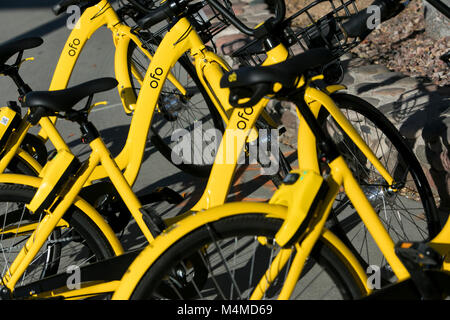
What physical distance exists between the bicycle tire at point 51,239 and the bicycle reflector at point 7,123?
1.11 feet

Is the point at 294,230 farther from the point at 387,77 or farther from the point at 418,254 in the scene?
the point at 387,77

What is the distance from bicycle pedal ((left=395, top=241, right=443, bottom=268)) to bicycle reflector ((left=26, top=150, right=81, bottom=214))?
1.42 metres

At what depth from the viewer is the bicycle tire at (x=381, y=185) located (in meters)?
2.84

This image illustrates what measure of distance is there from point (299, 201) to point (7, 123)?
1.85 metres

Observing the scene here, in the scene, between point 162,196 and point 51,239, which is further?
point 162,196

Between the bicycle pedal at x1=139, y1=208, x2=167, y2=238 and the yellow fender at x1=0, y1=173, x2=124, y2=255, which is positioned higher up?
the yellow fender at x1=0, y1=173, x2=124, y2=255

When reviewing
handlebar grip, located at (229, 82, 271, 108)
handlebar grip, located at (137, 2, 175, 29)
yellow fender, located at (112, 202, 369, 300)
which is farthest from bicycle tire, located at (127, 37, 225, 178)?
yellow fender, located at (112, 202, 369, 300)

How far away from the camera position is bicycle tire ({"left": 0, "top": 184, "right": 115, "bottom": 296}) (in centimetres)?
272

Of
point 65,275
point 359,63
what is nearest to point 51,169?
point 65,275

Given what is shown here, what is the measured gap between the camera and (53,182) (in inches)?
102

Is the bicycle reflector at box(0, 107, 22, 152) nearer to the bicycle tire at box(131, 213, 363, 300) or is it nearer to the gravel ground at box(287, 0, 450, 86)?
the bicycle tire at box(131, 213, 363, 300)

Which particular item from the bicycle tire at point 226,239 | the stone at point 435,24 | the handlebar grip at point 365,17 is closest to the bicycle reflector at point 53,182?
the bicycle tire at point 226,239

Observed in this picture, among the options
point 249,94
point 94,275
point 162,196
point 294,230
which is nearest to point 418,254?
point 294,230

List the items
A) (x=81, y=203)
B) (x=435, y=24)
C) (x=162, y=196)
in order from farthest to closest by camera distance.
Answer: (x=435, y=24)
(x=162, y=196)
(x=81, y=203)
